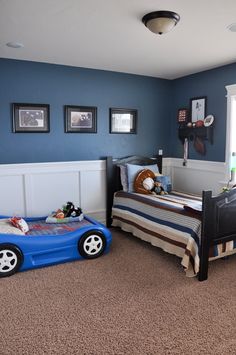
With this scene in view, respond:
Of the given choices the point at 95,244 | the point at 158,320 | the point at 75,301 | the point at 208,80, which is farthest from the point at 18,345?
the point at 208,80

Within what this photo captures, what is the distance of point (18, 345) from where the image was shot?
6.32 feet

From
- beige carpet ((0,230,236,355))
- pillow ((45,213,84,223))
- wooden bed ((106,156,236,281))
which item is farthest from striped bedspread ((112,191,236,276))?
pillow ((45,213,84,223))

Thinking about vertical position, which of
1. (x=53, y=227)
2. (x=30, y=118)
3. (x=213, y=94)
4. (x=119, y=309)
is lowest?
(x=119, y=309)

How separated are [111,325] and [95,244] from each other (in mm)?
1261

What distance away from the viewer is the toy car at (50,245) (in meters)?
2.90

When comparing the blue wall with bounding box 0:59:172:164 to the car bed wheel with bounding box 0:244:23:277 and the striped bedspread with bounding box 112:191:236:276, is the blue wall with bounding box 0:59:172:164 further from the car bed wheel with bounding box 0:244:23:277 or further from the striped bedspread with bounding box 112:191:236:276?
the car bed wheel with bounding box 0:244:23:277

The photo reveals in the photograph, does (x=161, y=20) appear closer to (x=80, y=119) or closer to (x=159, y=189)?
(x=80, y=119)

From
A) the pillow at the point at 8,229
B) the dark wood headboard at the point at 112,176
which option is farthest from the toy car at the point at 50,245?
the dark wood headboard at the point at 112,176

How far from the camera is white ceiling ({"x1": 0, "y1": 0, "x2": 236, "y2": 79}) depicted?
2277 millimetres

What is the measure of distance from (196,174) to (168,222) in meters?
1.58

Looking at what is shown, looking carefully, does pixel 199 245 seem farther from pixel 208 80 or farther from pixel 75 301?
pixel 208 80

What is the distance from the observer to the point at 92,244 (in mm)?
3328

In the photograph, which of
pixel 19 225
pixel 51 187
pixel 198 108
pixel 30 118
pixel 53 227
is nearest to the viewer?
pixel 19 225

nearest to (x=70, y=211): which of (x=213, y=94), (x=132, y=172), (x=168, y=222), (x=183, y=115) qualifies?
(x=132, y=172)
